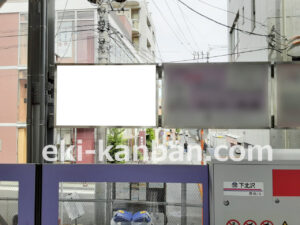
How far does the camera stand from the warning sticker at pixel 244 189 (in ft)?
7.25

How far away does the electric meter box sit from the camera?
7.16 ft

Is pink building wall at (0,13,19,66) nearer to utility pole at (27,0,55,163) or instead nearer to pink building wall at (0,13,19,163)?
pink building wall at (0,13,19,163)

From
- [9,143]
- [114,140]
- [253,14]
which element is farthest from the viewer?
[114,140]

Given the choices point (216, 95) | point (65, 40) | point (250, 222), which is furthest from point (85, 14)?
point (250, 222)

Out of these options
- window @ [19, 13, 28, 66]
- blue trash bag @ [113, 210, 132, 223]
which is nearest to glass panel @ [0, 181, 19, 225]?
blue trash bag @ [113, 210, 132, 223]

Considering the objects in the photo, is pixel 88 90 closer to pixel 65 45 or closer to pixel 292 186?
pixel 292 186

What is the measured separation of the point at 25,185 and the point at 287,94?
259 centimetres

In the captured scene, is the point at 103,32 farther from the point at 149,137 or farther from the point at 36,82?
the point at 149,137

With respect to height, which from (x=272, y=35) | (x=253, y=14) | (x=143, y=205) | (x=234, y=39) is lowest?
(x=143, y=205)

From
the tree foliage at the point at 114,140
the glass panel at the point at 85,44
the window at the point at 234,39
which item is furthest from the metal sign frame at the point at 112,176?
the window at the point at 234,39

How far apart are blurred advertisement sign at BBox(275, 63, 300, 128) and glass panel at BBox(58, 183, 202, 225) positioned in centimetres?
110

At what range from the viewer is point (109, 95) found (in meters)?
2.73

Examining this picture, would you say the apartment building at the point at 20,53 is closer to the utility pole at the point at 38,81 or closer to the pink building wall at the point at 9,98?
the pink building wall at the point at 9,98

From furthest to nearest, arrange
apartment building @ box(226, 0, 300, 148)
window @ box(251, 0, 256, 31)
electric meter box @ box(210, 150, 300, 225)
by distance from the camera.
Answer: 1. window @ box(251, 0, 256, 31)
2. apartment building @ box(226, 0, 300, 148)
3. electric meter box @ box(210, 150, 300, 225)
